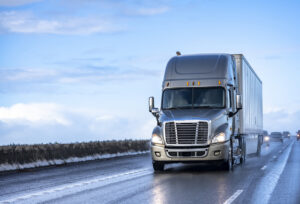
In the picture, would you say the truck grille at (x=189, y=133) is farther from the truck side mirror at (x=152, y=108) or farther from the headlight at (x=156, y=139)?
the truck side mirror at (x=152, y=108)

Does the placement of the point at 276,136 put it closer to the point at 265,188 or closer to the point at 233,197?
the point at 265,188

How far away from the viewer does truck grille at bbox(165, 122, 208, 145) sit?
16.5 meters

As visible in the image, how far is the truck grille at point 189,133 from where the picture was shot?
650 inches

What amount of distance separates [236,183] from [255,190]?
1.65 meters

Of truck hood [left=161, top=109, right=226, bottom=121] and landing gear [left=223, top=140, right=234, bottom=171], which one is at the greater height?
truck hood [left=161, top=109, right=226, bottom=121]

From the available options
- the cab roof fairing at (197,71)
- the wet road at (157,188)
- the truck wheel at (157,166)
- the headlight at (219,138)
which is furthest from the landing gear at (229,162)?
the cab roof fairing at (197,71)

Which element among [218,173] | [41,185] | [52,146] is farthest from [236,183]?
[52,146]

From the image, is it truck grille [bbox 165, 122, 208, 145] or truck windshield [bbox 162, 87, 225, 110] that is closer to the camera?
truck grille [bbox 165, 122, 208, 145]

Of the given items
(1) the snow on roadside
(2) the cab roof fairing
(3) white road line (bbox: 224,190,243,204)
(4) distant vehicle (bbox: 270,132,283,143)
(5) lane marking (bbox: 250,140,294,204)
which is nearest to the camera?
(3) white road line (bbox: 224,190,243,204)

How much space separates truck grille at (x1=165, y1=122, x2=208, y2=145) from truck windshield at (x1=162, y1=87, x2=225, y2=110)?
A: 1211mm

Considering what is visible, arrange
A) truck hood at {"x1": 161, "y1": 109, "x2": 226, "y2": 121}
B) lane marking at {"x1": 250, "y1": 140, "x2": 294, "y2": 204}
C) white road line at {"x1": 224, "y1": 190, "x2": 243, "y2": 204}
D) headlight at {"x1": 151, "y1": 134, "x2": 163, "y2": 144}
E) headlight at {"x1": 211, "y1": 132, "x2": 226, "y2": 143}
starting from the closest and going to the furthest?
white road line at {"x1": 224, "y1": 190, "x2": 243, "y2": 204} < lane marking at {"x1": 250, "y1": 140, "x2": 294, "y2": 204} < headlight at {"x1": 211, "y1": 132, "x2": 226, "y2": 143} < truck hood at {"x1": 161, "y1": 109, "x2": 226, "y2": 121} < headlight at {"x1": 151, "y1": 134, "x2": 163, "y2": 144}

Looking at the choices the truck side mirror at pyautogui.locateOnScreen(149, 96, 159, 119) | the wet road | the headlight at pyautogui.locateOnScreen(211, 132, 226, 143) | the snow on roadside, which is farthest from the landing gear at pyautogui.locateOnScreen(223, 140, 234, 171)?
the snow on roadside

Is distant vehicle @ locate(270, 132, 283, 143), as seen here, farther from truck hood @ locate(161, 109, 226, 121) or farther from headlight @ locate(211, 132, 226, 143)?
headlight @ locate(211, 132, 226, 143)

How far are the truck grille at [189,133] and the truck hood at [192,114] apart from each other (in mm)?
228
